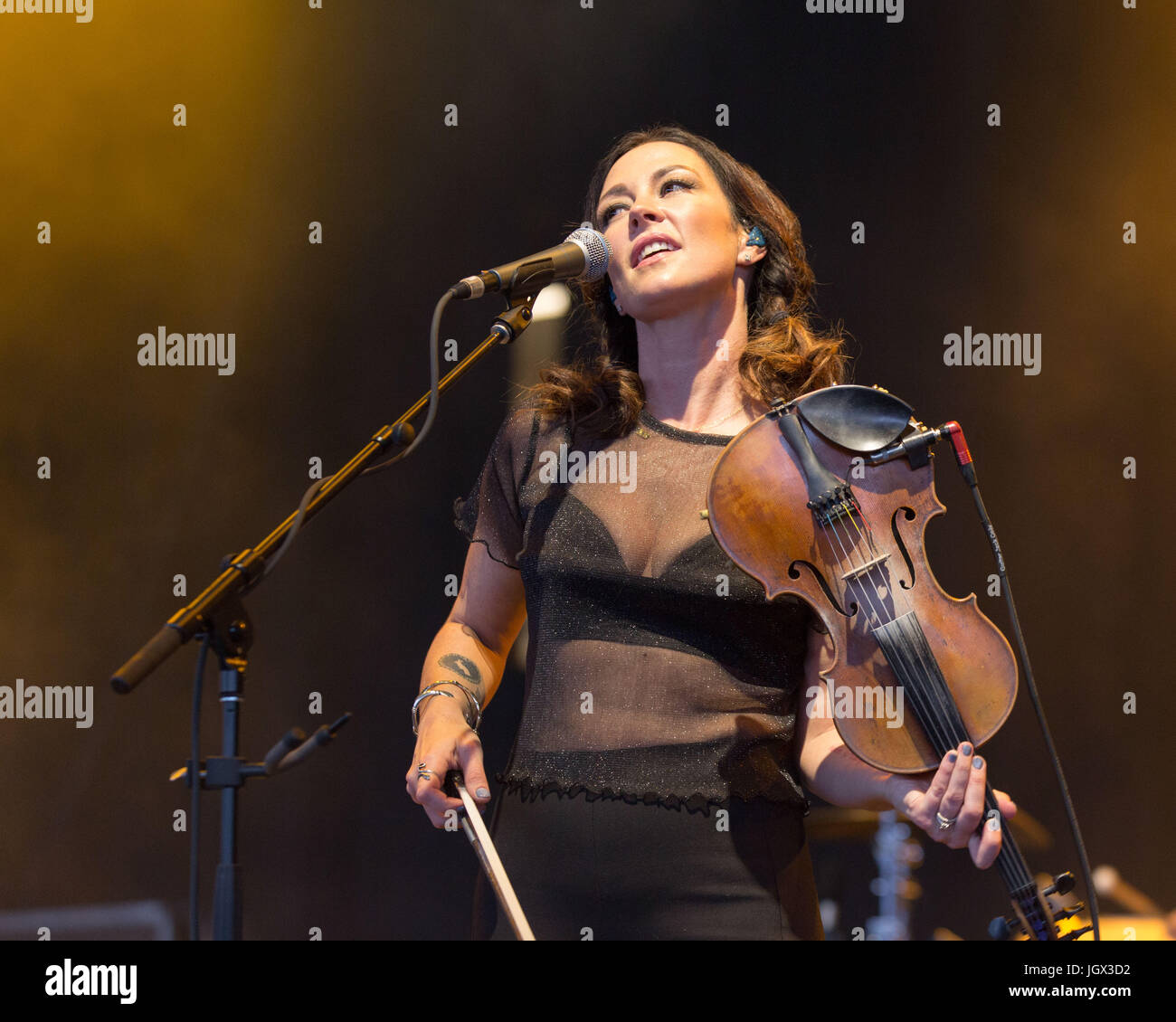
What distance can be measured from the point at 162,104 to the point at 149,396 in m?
0.67

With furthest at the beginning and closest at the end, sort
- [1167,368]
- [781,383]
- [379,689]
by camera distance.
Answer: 1. [379,689]
2. [1167,368]
3. [781,383]

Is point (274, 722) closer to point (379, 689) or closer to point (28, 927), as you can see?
point (379, 689)

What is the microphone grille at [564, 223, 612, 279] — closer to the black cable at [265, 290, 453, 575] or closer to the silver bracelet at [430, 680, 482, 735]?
the black cable at [265, 290, 453, 575]

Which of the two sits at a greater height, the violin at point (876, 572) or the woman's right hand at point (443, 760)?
the violin at point (876, 572)

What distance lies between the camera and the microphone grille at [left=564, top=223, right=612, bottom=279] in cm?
165

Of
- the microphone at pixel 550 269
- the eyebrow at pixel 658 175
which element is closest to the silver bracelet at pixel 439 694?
the microphone at pixel 550 269

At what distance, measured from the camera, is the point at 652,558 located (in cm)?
161

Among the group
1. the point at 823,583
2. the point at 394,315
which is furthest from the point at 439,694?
the point at 394,315

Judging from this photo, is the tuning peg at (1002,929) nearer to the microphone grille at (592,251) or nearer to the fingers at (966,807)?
the fingers at (966,807)

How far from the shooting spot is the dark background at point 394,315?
2.37 metres

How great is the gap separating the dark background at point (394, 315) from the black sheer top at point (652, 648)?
0.90m

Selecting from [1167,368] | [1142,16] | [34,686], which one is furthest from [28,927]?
[1142,16]

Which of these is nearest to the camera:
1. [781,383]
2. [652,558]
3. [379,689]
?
[652,558]

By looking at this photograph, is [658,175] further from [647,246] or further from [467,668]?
[467,668]
